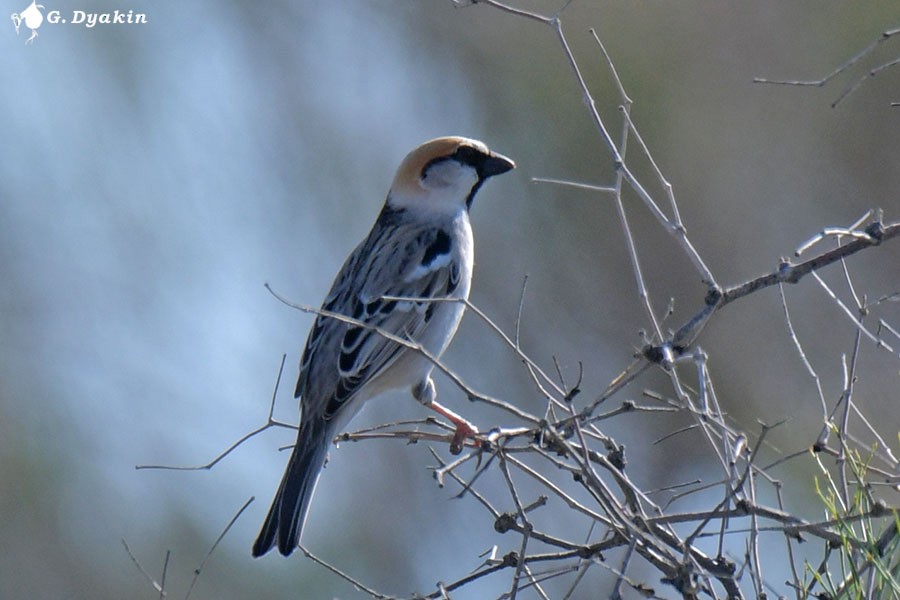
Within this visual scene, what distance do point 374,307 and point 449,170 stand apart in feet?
2.11

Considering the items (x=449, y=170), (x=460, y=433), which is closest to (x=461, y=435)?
(x=460, y=433)

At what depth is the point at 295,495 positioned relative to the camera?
3.77 metres

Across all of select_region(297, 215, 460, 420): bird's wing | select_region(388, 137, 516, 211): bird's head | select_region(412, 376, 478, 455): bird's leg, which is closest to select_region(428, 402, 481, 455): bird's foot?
select_region(412, 376, 478, 455): bird's leg

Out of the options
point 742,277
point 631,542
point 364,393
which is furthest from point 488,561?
point 742,277

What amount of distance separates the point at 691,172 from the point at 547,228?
0.90 metres

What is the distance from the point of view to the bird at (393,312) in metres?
3.85

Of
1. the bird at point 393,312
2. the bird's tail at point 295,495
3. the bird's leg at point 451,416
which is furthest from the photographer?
the bird at point 393,312

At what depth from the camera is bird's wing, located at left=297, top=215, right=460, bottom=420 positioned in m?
3.96

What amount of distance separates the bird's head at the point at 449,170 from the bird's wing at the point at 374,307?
0.14 m

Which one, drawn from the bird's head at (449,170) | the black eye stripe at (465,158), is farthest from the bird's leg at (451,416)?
the black eye stripe at (465,158)

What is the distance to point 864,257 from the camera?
24.4 feet

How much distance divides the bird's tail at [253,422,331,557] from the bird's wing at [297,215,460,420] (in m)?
0.09

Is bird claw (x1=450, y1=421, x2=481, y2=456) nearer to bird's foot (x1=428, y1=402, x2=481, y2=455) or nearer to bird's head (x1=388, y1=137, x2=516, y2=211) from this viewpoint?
bird's foot (x1=428, y1=402, x2=481, y2=455)

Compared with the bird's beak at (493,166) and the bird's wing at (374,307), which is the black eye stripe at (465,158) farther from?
the bird's wing at (374,307)
